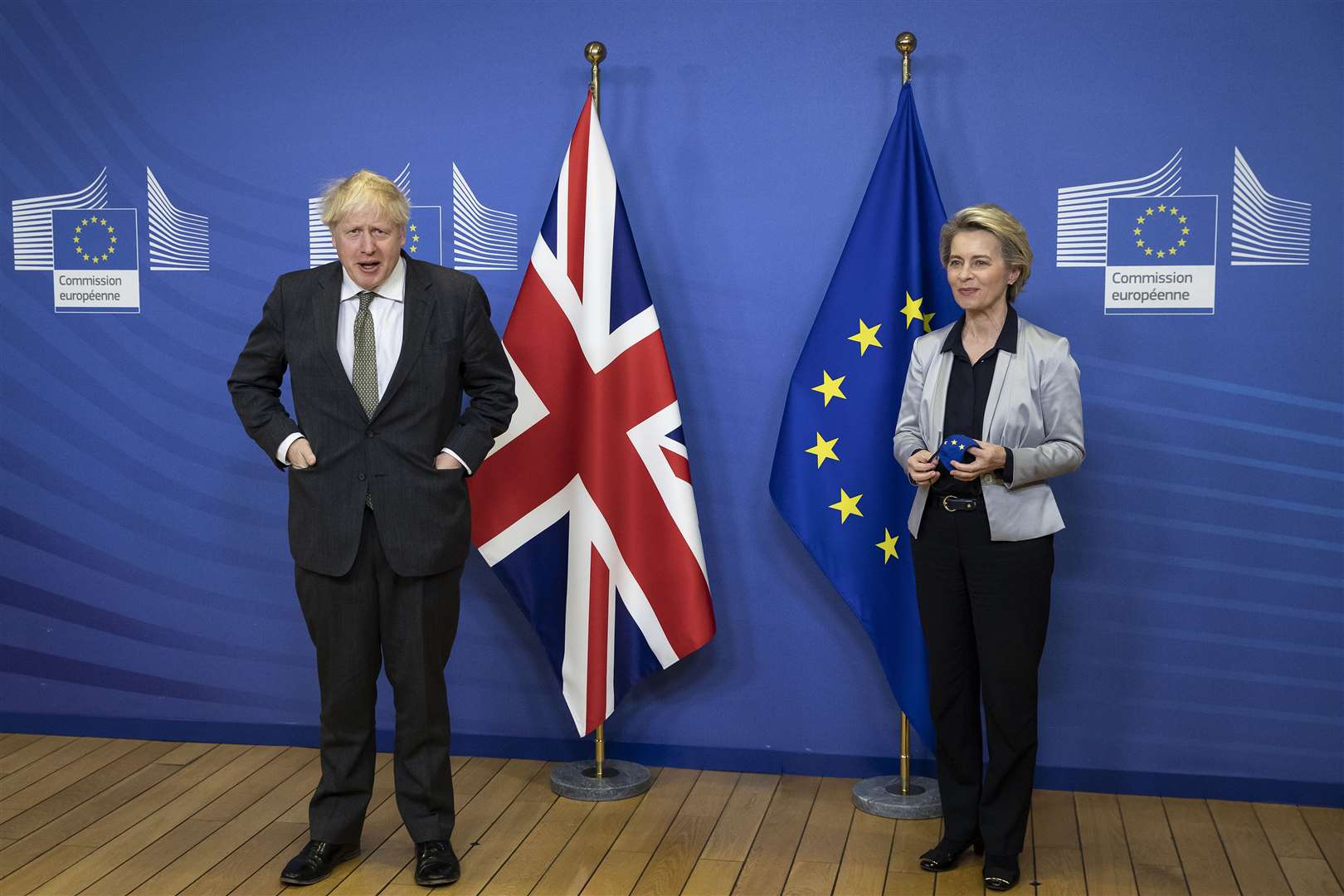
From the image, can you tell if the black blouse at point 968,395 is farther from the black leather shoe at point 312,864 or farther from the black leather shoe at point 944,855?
the black leather shoe at point 312,864

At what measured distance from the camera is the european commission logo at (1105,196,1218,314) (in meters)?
3.31

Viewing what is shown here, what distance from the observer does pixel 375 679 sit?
285 centimetres

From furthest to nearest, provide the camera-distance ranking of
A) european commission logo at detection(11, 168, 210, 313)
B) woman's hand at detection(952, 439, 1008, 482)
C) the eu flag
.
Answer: european commission logo at detection(11, 168, 210, 313)
the eu flag
woman's hand at detection(952, 439, 1008, 482)

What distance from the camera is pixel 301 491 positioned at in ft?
9.12

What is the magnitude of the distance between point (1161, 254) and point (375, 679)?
88.9 inches

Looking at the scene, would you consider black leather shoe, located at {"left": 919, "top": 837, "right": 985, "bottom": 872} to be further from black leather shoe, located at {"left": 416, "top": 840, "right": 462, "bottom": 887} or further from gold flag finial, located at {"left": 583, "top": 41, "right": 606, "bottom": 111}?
gold flag finial, located at {"left": 583, "top": 41, "right": 606, "bottom": 111}

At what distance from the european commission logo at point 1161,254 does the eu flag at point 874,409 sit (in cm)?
49

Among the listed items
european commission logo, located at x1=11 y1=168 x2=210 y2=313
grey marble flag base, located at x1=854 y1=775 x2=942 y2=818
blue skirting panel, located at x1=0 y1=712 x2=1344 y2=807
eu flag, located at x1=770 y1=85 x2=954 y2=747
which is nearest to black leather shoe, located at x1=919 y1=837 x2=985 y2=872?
grey marble flag base, located at x1=854 y1=775 x2=942 y2=818

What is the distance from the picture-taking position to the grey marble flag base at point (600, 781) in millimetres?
3385

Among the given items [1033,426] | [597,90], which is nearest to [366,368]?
[597,90]

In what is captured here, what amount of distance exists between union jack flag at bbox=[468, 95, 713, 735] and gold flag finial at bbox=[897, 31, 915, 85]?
80 cm

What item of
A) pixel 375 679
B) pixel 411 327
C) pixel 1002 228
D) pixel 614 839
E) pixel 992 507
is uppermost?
pixel 1002 228

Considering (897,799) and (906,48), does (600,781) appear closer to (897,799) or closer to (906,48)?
(897,799)

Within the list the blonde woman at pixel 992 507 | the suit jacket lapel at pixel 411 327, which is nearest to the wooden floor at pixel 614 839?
the blonde woman at pixel 992 507
